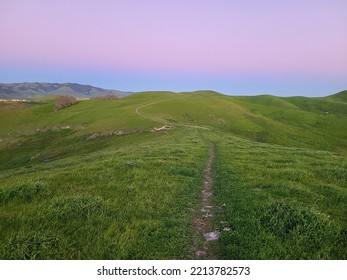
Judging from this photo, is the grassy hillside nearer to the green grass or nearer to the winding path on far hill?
the green grass

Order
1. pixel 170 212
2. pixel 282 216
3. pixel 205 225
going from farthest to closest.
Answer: pixel 170 212, pixel 205 225, pixel 282 216

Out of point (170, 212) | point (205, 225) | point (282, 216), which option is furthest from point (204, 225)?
point (282, 216)

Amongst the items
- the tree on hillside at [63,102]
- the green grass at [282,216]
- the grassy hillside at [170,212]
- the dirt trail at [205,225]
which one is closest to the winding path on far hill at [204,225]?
the dirt trail at [205,225]

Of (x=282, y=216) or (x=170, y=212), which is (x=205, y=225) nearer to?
(x=170, y=212)

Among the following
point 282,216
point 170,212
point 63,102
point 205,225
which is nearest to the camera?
point 282,216

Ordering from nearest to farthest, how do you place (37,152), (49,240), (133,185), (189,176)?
(49,240)
(133,185)
(189,176)
(37,152)

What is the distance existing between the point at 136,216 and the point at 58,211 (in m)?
2.52

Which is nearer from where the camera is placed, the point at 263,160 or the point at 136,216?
the point at 136,216

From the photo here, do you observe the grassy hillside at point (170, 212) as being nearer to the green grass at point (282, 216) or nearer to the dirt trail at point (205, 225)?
the green grass at point (282, 216)

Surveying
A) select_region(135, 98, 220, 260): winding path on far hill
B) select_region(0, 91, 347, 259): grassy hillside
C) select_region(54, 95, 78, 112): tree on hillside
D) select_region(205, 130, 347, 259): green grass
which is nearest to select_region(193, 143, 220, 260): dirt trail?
select_region(135, 98, 220, 260): winding path on far hill

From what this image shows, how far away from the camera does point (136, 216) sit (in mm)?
9703

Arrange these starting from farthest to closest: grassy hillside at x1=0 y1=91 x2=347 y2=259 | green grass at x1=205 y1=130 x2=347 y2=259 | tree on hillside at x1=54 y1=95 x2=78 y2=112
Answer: tree on hillside at x1=54 y1=95 x2=78 y2=112
green grass at x1=205 y1=130 x2=347 y2=259
grassy hillside at x1=0 y1=91 x2=347 y2=259
